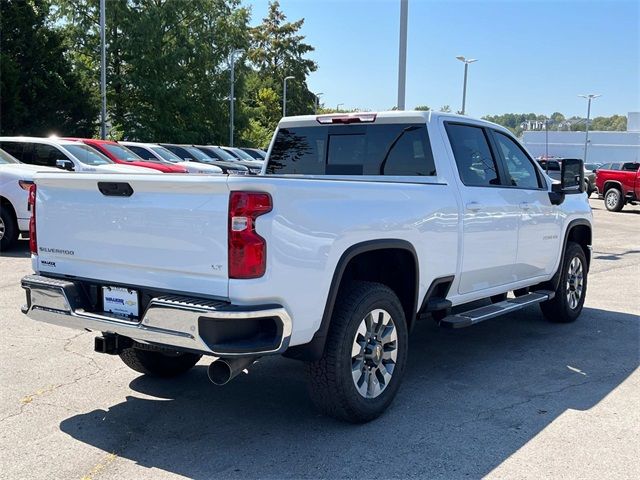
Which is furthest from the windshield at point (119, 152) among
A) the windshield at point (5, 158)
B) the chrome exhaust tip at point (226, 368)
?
the chrome exhaust tip at point (226, 368)

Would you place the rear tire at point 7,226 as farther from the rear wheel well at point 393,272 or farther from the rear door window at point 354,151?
the rear wheel well at point 393,272

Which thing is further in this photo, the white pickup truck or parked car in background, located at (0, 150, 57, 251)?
parked car in background, located at (0, 150, 57, 251)

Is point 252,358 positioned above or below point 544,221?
below

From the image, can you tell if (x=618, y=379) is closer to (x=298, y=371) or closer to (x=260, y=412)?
(x=298, y=371)

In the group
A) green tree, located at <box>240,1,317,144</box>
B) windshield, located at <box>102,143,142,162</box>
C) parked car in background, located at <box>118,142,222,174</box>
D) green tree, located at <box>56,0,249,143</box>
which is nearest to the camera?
windshield, located at <box>102,143,142,162</box>

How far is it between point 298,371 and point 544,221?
8.99 feet

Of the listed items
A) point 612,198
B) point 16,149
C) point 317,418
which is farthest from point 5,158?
point 612,198

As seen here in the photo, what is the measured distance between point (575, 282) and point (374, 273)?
135 inches

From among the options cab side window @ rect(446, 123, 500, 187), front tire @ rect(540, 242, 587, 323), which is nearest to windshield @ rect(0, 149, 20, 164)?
cab side window @ rect(446, 123, 500, 187)

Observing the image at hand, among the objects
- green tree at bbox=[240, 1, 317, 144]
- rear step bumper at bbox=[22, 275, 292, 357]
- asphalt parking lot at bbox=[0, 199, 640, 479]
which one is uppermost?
green tree at bbox=[240, 1, 317, 144]

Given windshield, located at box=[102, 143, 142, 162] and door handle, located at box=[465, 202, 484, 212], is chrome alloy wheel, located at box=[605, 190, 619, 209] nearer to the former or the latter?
windshield, located at box=[102, 143, 142, 162]

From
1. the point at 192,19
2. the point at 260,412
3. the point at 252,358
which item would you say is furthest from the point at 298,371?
the point at 192,19

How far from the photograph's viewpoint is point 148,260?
3857mm

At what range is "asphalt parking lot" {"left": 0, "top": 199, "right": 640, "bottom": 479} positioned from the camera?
12.3ft
